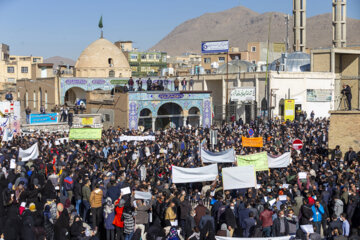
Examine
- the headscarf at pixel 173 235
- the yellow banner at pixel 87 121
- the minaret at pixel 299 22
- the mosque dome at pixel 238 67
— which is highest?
the minaret at pixel 299 22

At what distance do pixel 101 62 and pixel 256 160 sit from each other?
33305 mm

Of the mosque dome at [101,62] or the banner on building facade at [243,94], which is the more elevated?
the mosque dome at [101,62]

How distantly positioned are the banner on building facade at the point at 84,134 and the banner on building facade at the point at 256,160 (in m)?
8.60

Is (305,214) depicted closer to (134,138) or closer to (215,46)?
(134,138)

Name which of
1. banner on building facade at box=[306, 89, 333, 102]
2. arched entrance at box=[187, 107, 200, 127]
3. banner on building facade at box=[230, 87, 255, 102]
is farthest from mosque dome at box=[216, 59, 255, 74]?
arched entrance at box=[187, 107, 200, 127]

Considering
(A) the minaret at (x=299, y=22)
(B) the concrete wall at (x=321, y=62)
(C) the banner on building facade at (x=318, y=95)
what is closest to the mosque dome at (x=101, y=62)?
(B) the concrete wall at (x=321, y=62)

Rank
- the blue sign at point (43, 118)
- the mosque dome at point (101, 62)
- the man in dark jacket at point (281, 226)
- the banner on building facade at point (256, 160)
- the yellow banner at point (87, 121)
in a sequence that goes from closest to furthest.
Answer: the man in dark jacket at point (281, 226) → the banner on building facade at point (256, 160) → the blue sign at point (43, 118) → the yellow banner at point (87, 121) → the mosque dome at point (101, 62)

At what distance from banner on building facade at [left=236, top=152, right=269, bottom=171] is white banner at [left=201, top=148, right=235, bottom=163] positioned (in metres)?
2.11

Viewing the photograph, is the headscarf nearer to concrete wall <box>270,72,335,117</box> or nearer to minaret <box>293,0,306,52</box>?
concrete wall <box>270,72,335,117</box>

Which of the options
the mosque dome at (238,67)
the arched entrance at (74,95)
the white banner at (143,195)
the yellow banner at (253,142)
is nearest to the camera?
the white banner at (143,195)

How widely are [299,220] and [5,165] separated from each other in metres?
10.1

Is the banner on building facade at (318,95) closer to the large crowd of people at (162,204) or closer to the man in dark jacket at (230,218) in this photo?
the large crowd of people at (162,204)

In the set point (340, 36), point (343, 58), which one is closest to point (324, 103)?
point (343, 58)

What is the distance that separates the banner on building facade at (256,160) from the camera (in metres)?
15.8
